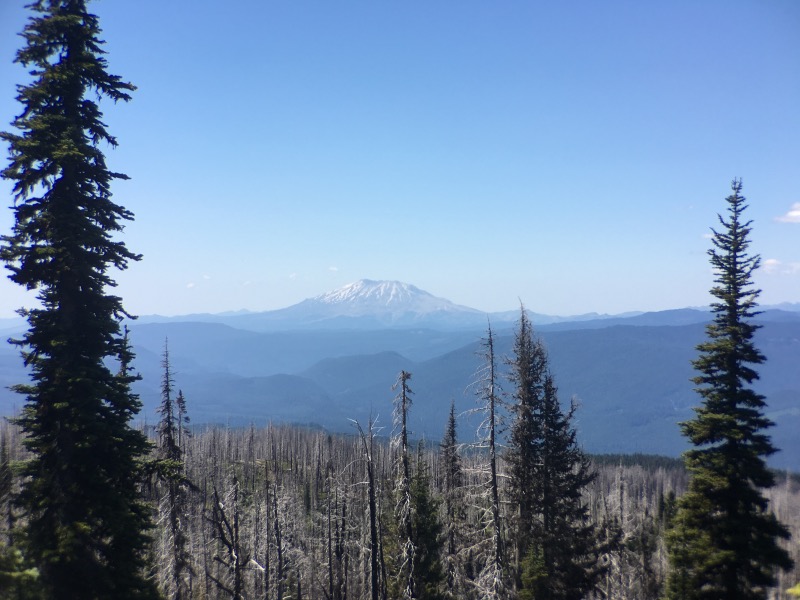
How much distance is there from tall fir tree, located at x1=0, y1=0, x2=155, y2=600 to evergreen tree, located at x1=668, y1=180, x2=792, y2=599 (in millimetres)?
16090

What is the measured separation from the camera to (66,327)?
38.4 feet

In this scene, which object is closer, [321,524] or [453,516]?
[453,516]

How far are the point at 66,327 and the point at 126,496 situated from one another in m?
4.23

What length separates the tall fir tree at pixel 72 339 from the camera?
11.0m

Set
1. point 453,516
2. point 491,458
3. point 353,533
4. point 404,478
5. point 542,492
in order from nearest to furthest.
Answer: point 491,458 < point 404,478 < point 542,492 < point 453,516 < point 353,533

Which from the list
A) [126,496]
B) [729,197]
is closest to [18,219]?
[126,496]

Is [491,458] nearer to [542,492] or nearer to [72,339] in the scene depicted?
[542,492]

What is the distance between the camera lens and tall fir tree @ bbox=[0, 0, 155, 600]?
10992 mm

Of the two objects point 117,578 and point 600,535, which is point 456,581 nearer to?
point 600,535

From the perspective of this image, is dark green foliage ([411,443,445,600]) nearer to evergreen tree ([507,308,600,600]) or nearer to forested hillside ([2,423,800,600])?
forested hillside ([2,423,800,600])

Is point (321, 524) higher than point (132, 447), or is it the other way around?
point (132, 447)

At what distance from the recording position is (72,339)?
1155cm

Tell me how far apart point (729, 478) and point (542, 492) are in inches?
370

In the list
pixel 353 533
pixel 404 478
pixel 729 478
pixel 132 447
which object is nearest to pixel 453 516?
pixel 404 478
